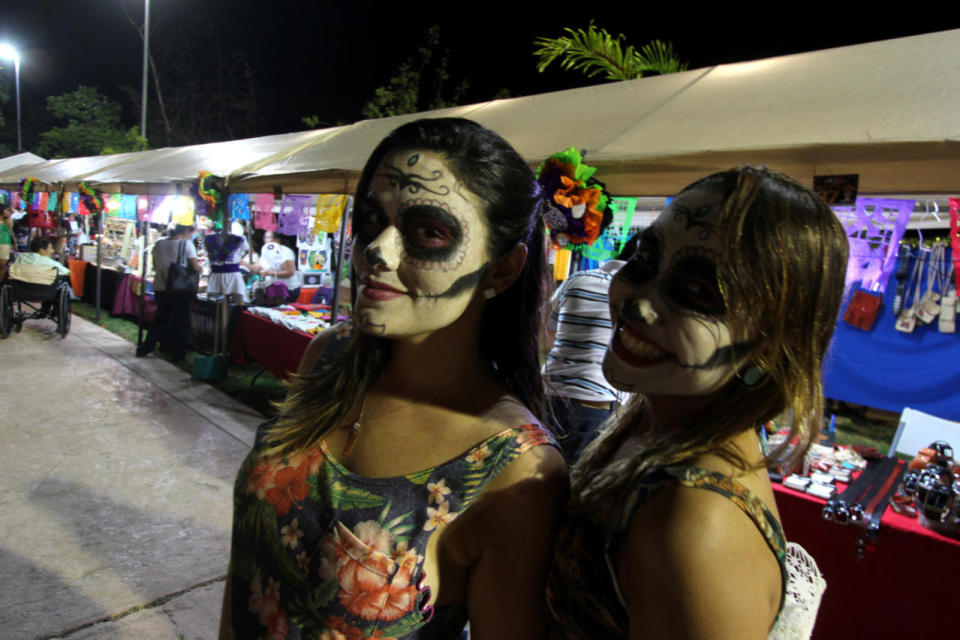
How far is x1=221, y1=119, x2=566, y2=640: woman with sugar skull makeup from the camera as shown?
97cm

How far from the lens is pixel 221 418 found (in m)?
5.40

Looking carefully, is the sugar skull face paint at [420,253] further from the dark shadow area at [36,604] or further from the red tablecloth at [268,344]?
the red tablecloth at [268,344]

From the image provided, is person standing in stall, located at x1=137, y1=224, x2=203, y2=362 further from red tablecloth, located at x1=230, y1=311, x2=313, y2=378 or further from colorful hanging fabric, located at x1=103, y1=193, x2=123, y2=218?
colorful hanging fabric, located at x1=103, y1=193, x2=123, y2=218

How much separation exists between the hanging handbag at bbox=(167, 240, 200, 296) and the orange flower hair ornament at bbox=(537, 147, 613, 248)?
5.93 metres

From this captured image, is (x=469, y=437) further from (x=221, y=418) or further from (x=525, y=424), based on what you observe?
(x=221, y=418)

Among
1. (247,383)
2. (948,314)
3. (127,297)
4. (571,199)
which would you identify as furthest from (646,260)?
(127,297)

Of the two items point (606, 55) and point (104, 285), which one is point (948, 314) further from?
point (104, 285)

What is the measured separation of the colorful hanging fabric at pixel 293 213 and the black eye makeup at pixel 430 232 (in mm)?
5731

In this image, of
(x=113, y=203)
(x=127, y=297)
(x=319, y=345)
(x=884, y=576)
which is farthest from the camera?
(x=113, y=203)

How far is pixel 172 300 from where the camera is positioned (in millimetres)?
7195

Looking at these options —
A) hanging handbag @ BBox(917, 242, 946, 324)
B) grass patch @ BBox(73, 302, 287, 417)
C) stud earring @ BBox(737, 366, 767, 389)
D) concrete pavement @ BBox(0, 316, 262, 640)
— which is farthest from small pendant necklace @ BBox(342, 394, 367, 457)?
hanging handbag @ BBox(917, 242, 946, 324)

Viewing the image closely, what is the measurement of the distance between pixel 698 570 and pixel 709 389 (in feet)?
0.88

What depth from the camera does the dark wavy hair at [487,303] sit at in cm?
111

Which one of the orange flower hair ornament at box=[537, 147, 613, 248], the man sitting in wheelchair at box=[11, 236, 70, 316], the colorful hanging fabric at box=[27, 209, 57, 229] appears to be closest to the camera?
the orange flower hair ornament at box=[537, 147, 613, 248]
